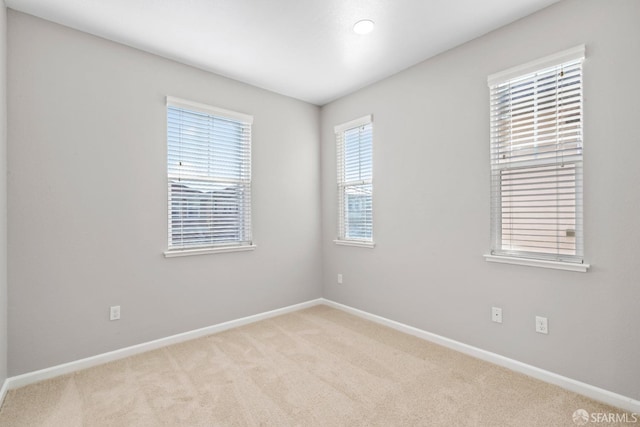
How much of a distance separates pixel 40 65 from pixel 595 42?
3.88m

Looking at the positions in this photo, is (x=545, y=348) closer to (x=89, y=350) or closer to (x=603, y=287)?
(x=603, y=287)

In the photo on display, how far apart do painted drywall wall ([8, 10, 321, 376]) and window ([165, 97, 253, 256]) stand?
0.33 ft

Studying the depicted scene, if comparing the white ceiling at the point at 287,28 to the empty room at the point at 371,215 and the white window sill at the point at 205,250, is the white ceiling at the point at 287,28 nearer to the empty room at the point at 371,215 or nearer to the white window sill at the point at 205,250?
the empty room at the point at 371,215

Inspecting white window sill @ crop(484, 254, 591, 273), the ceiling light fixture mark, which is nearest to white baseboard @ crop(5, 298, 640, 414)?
white window sill @ crop(484, 254, 591, 273)

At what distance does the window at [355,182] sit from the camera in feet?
11.8

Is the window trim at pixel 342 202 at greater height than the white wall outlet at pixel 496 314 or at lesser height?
greater

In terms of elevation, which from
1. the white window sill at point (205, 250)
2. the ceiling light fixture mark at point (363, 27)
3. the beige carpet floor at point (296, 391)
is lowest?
the beige carpet floor at point (296, 391)

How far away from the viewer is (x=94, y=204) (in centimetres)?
254

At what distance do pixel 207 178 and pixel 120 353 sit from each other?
1.72 meters

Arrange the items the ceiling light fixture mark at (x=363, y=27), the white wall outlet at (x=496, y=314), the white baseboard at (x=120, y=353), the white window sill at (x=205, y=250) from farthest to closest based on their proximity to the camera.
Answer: the white window sill at (x=205, y=250) < the white wall outlet at (x=496, y=314) < the ceiling light fixture mark at (x=363, y=27) < the white baseboard at (x=120, y=353)

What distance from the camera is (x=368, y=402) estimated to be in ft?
6.64

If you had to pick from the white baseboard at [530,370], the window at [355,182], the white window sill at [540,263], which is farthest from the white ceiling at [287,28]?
the white baseboard at [530,370]

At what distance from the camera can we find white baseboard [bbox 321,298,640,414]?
1952 mm

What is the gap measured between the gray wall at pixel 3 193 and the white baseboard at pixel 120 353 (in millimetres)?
114
